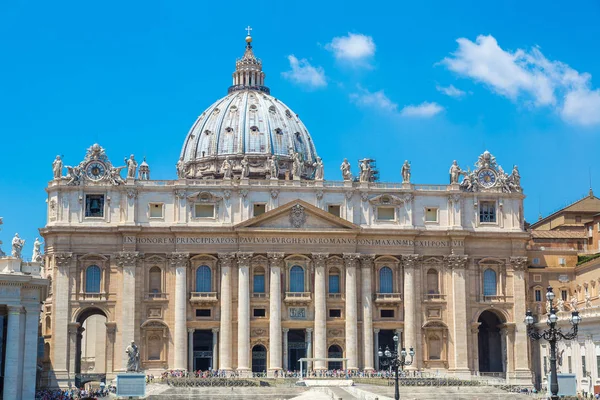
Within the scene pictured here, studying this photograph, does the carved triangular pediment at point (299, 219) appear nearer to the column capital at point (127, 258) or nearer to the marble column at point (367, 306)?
the marble column at point (367, 306)

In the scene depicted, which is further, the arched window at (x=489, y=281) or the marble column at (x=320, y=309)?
the arched window at (x=489, y=281)

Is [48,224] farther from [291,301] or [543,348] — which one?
[543,348]

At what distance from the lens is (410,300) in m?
96.9

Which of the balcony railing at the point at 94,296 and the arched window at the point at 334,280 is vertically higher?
the arched window at the point at 334,280

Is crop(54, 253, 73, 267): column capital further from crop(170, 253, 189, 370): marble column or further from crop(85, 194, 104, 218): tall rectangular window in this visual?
crop(170, 253, 189, 370): marble column

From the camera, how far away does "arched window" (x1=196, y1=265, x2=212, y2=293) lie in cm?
9612

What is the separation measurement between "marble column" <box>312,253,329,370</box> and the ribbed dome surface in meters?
38.6

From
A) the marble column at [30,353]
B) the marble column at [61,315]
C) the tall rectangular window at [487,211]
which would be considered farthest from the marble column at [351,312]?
the marble column at [30,353]

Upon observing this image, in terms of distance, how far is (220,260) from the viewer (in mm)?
95938

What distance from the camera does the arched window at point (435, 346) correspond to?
97688 millimetres

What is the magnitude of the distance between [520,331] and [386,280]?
12.0 meters

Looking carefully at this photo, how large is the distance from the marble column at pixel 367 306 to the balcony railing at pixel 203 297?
12346 millimetres

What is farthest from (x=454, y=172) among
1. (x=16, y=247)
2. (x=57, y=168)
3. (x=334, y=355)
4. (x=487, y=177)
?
(x=16, y=247)

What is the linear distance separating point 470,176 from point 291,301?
19311mm
